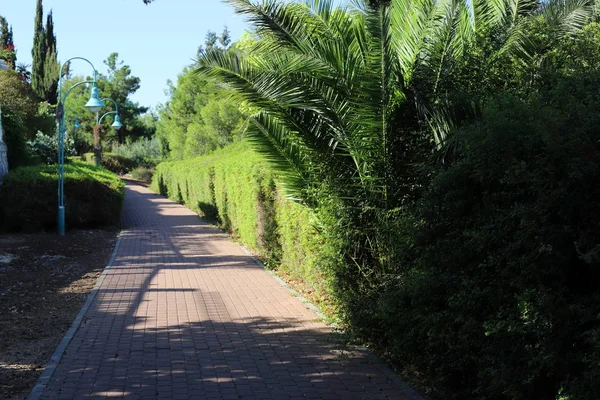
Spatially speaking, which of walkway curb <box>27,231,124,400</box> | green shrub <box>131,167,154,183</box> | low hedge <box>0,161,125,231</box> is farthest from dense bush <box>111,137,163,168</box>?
walkway curb <box>27,231,124,400</box>

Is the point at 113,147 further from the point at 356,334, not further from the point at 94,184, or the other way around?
the point at 356,334

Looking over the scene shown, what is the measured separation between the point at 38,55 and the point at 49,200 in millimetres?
39005

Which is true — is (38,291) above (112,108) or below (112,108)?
below

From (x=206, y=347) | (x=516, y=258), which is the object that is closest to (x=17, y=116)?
(x=206, y=347)

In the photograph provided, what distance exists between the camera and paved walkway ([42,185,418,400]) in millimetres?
5922

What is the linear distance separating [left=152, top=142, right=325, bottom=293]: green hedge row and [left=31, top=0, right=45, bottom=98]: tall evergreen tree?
3175 centimetres

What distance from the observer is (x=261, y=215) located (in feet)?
48.2

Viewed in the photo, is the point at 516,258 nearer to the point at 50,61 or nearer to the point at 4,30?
the point at 50,61

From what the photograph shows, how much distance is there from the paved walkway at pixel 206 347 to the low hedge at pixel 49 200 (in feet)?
21.1

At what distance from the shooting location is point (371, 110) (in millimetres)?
7141

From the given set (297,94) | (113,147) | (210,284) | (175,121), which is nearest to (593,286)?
(297,94)

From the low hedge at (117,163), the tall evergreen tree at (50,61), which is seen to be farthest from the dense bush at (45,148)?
the low hedge at (117,163)

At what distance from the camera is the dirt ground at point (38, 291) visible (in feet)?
22.6

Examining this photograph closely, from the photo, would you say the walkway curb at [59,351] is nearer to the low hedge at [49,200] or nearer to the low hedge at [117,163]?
the low hedge at [49,200]
